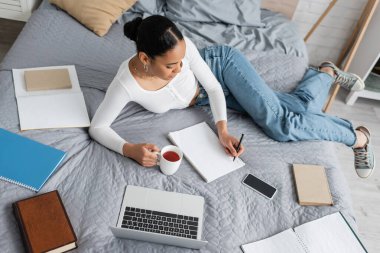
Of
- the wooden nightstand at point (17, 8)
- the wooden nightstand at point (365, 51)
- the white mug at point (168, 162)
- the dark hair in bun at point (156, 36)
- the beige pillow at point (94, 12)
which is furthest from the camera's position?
the wooden nightstand at point (365, 51)

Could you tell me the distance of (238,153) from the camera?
148cm

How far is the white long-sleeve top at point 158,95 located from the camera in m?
1.36

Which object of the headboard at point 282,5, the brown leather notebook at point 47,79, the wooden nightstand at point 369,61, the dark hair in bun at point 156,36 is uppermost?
the dark hair in bun at point 156,36

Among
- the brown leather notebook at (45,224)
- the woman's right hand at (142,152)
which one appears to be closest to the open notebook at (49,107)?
the woman's right hand at (142,152)

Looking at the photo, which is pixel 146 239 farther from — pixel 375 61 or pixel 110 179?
pixel 375 61

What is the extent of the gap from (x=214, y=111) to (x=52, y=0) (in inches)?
46.2

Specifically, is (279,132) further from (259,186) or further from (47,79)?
(47,79)

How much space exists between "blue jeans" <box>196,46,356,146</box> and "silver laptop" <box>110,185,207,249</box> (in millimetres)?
523

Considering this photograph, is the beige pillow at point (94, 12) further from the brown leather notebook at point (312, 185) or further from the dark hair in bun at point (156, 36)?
the brown leather notebook at point (312, 185)

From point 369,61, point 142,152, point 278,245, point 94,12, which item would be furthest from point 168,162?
point 369,61

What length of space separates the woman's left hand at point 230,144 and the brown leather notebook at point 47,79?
29.1 inches

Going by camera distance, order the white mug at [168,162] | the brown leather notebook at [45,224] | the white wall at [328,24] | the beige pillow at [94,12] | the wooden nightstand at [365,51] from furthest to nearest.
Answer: the white wall at [328,24]
the wooden nightstand at [365,51]
the beige pillow at [94,12]
the white mug at [168,162]
the brown leather notebook at [45,224]

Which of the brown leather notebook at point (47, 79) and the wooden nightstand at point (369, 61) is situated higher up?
the brown leather notebook at point (47, 79)

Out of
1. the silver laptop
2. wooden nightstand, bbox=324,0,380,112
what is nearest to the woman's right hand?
the silver laptop
